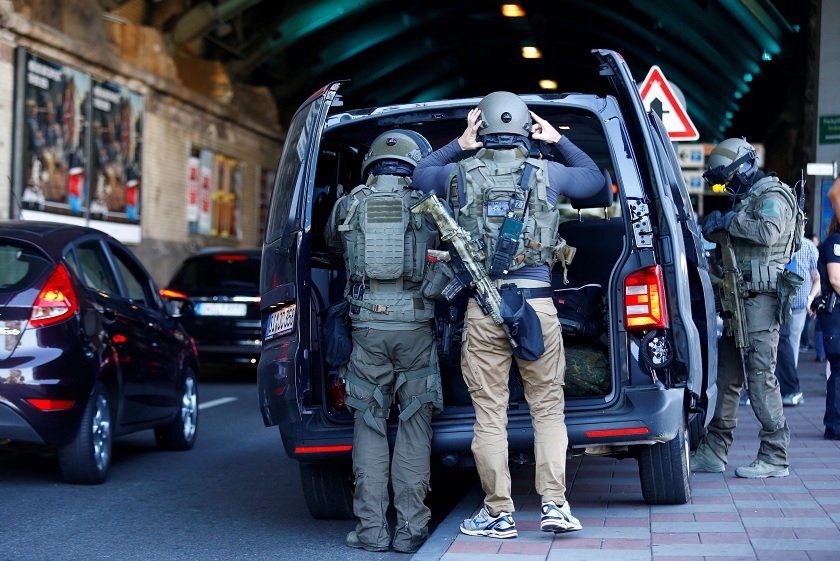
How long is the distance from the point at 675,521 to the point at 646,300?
1.04 meters

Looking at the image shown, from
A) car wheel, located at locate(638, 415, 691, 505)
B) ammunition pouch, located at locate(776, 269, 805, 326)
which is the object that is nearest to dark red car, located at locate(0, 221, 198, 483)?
car wheel, located at locate(638, 415, 691, 505)

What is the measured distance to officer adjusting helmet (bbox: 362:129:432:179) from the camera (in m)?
6.25

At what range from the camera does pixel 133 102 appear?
2281 centimetres

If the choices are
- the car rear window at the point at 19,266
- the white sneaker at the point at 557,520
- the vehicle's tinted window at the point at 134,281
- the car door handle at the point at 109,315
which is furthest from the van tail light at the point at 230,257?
the white sneaker at the point at 557,520

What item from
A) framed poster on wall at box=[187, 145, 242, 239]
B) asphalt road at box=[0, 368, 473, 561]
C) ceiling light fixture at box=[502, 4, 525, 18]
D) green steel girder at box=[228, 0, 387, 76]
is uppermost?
ceiling light fixture at box=[502, 4, 525, 18]

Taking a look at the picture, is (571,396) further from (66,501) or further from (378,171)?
(66,501)

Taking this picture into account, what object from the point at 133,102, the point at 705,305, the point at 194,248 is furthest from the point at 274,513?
the point at 194,248

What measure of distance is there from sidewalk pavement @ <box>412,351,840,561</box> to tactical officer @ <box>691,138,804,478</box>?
0.25m

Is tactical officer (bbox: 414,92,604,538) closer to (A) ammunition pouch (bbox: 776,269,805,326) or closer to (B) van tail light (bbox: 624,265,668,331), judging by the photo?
(B) van tail light (bbox: 624,265,668,331)

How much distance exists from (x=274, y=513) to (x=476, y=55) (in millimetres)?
30492

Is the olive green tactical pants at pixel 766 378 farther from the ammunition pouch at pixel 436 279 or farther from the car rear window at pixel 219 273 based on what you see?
the car rear window at pixel 219 273

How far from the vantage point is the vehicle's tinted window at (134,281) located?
931 centimetres

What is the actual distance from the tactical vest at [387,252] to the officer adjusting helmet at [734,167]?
217 cm

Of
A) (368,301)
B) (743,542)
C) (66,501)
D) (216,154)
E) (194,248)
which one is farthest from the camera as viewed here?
(216,154)
